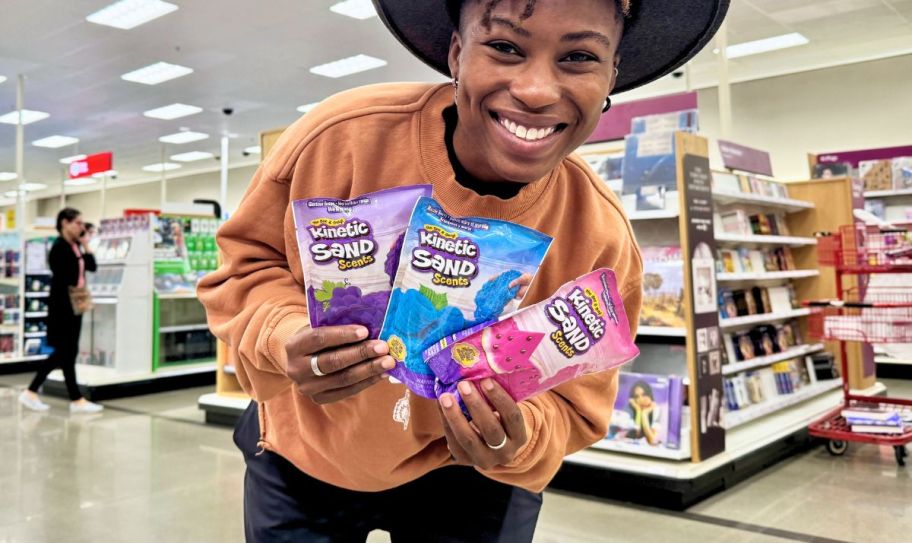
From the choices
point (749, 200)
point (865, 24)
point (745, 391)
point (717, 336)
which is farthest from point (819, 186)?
point (865, 24)

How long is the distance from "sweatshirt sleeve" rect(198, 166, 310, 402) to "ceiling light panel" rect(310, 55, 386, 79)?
898 centimetres

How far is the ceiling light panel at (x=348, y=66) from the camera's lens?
31.9 feet

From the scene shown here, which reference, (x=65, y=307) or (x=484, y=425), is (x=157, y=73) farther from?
(x=484, y=425)

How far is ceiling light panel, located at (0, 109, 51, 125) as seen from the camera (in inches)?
504

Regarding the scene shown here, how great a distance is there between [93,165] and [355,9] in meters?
5.23

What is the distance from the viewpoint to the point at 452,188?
101 centimetres

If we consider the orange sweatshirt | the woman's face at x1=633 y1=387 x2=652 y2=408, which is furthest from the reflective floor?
the orange sweatshirt

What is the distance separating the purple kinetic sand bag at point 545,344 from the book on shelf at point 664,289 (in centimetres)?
299

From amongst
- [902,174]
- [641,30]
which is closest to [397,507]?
[641,30]

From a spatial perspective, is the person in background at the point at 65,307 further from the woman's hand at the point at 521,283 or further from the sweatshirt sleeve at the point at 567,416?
the woman's hand at the point at 521,283

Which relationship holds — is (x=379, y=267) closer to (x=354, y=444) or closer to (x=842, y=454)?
(x=354, y=444)

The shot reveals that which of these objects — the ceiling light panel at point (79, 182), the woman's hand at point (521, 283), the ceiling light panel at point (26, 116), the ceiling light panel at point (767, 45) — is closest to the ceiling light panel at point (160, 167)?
the ceiling light panel at point (79, 182)

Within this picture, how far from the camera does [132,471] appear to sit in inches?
175

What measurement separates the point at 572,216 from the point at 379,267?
376mm
